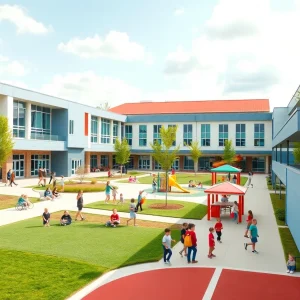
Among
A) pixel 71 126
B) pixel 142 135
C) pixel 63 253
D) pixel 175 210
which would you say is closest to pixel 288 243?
pixel 175 210

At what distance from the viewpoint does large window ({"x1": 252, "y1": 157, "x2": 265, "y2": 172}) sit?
2360 inches

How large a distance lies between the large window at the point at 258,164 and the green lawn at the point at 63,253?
46336 millimetres

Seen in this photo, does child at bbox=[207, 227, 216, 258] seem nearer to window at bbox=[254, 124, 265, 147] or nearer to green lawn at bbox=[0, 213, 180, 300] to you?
green lawn at bbox=[0, 213, 180, 300]

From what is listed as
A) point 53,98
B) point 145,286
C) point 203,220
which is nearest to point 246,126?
point 53,98

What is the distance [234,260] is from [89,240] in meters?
5.97

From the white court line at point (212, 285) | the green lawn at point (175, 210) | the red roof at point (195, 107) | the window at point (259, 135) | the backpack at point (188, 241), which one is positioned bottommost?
the white court line at point (212, 285)

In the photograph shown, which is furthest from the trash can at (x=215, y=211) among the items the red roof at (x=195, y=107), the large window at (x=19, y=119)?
the red roof at (x=195, y=107)

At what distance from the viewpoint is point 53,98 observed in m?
43.2

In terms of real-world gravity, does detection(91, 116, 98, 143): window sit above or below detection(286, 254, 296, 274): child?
above

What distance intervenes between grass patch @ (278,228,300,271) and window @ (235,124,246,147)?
43.2 meters

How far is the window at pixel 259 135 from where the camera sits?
5764 centimetres

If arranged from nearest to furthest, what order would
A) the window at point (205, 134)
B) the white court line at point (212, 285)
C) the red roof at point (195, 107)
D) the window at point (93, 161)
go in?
1. the white court line at point (212, 285)
2. the window at point (93, 161)
3. the window at point (205, 134)
4. the red roof at point (195, 107)

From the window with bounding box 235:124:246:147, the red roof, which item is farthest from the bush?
the red roof

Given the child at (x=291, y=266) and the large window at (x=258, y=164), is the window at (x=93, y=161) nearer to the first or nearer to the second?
the large window at (x=258, y=164)
